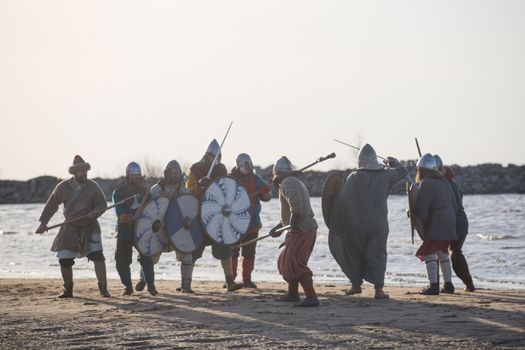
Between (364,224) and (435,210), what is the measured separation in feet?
3.52

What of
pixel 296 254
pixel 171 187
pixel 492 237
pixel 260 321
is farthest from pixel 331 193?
pixel 492 237

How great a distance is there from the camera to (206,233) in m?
13.1

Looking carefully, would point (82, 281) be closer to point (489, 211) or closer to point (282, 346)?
point (282, 346)

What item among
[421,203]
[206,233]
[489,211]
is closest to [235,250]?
[206,233]

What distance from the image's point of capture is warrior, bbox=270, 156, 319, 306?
36.9 ft

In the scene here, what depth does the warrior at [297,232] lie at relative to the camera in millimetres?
11242

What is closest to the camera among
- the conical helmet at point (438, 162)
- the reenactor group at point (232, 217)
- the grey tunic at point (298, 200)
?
the grey tunic at point (298, 200)

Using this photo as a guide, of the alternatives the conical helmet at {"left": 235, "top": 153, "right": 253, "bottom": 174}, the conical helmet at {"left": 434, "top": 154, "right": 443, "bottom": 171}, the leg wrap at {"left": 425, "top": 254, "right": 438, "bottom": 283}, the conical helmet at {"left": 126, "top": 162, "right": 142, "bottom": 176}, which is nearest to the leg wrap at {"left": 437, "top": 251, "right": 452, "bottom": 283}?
the leg wrap at {"left": 425, "top": 254, "right": 438, "bottom": 283}

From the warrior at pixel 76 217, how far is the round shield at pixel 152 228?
444mm

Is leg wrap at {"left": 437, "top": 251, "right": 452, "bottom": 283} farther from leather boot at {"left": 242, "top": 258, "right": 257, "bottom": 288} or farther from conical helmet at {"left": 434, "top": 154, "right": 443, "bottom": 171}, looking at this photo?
leather boot at {"left": 242, "top": 258, "right": 257, "bottom": 288}

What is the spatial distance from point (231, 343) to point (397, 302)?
119 inches

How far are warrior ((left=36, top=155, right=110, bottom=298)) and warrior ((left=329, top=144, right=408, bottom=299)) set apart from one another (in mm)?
2710

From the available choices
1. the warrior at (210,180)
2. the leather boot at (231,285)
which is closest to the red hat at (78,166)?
the warrior at (210,180)

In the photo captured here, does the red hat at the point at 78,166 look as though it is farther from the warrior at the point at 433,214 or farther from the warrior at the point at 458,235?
the warrior at the point at 458,235
